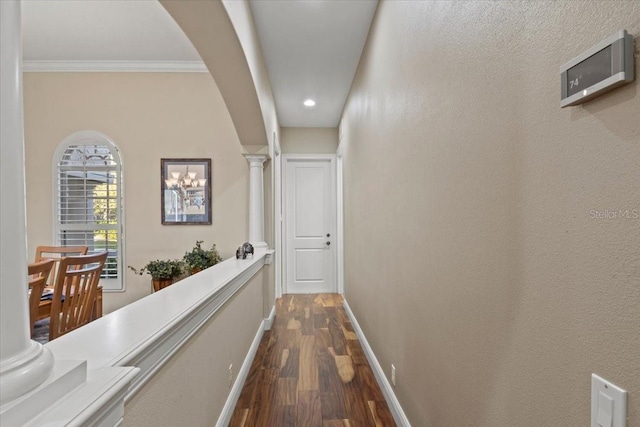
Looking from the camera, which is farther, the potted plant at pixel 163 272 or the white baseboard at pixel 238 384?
the potted plant at pixel 163 272

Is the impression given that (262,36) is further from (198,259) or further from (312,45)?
(198,259)

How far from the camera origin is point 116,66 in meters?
3.85

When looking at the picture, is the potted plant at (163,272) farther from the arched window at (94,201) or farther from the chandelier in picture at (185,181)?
the chandelier in picture at (185,181)

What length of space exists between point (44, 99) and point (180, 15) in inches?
126

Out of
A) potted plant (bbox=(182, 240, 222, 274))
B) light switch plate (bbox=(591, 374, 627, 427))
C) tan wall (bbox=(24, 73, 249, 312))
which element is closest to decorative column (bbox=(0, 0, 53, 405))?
light switch plate (bbox=(591, 374, 627, 427))

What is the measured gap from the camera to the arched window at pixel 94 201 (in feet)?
12.7

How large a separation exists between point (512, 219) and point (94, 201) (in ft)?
14.3

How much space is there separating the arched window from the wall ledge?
292cm

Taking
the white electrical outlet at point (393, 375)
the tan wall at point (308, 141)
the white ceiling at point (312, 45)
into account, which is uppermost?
the white ceiling at point (312, 45)

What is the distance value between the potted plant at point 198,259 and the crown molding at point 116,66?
211 cm

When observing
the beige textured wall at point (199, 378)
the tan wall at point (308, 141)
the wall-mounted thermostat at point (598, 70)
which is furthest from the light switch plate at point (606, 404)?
the tan wall at point (308, 141)

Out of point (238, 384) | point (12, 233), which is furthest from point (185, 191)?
point (12, 233)

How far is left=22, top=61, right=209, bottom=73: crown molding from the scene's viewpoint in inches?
150

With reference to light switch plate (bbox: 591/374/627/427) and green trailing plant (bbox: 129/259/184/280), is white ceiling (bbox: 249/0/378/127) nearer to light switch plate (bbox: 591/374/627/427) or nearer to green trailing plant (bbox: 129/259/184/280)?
green trailing plant (bbox: 129/259/184/280)
